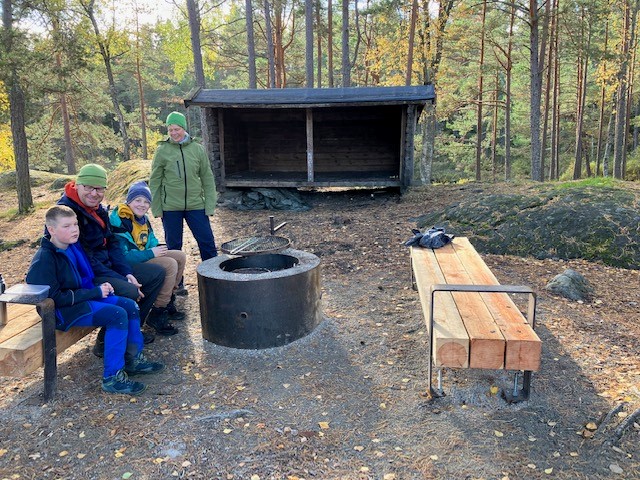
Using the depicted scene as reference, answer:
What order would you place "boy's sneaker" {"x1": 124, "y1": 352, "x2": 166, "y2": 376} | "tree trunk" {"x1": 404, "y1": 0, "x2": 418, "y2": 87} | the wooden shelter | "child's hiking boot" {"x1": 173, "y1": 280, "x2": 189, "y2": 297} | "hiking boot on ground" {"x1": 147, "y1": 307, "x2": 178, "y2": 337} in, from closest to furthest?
"boy's sneaker" {"x1": 124, "y1": 352, "x2": 166, "y2": 376} < "hiking boot on ground" {"x1": 147, "y1": 307, "x2": 178, "y2": 337} < "child's hiking boot" {"x1": 173, "y1": 280, "x2": 189, "y2": 297} < the wooden shelter < "tree trunk" {"x1": 404, "y1": 0, "x2": 418, "y2": 87}

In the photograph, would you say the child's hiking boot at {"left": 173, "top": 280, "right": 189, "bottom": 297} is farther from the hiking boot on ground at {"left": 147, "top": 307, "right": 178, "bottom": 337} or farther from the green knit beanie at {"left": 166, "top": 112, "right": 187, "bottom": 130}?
the green knit beanie at {"left": 166, "top": 112, "right": 187, "bottom": 130}

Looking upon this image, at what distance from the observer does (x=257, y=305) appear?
3.76m

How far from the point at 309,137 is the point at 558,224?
5.67m

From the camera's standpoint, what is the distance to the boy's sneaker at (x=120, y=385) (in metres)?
3.17

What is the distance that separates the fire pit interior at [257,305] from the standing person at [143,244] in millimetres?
313

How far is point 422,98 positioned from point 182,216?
6.20 metres

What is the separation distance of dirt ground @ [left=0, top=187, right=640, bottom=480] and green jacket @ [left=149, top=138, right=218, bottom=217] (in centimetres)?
111

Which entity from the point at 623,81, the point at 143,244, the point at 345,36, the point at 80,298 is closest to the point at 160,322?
the point at 143,244

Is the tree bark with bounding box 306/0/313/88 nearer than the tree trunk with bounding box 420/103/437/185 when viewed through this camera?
Yes

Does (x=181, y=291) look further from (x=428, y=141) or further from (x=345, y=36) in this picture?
(x=428, y=141)

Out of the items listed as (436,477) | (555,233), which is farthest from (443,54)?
(436,477)

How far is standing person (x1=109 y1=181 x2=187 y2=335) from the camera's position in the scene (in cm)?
387

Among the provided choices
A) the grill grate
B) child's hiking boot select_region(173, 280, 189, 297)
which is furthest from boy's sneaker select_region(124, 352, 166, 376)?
child's hiking boot select_region(173, 280, 189, 297)

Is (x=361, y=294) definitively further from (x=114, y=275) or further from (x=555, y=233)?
(x=555, y=233)
